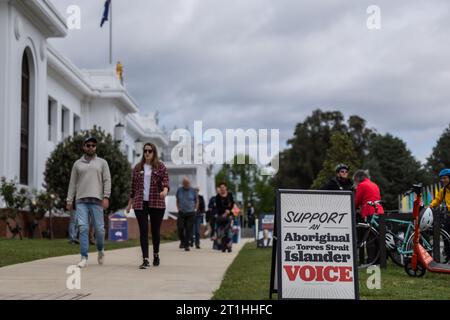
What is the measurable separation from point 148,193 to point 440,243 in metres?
4.34

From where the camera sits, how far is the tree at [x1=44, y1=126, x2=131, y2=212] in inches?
1088

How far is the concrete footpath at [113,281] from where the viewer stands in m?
7.49

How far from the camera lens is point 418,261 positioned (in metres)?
10.3

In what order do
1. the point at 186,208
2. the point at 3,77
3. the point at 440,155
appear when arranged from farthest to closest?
the point at 440,155
the point at 3,77
the point at 186,208

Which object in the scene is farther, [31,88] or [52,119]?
[52,119]

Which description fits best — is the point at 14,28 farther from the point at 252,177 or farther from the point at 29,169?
the point at 252,177

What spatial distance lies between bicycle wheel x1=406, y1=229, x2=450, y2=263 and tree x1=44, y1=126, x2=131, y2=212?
17.8 meters

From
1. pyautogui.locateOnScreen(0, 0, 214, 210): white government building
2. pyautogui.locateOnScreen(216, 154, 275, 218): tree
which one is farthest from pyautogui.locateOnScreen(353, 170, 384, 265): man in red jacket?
pyautogui.locateOnScreen(216, 154, 275, 218): tree

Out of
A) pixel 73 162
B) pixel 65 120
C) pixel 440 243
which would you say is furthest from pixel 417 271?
pixel 65 120

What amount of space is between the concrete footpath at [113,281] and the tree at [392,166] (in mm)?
53595

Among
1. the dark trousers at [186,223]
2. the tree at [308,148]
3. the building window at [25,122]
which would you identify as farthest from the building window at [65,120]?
the tree at [308,148]

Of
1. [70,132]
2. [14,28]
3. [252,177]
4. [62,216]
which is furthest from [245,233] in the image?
[252,177]

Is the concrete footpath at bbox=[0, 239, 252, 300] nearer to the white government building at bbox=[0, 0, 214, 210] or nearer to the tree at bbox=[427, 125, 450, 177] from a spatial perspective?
the white government building at bbox=[0, 0, 214, 210]

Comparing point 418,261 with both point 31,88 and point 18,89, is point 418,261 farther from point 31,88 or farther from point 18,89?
point 31,88
